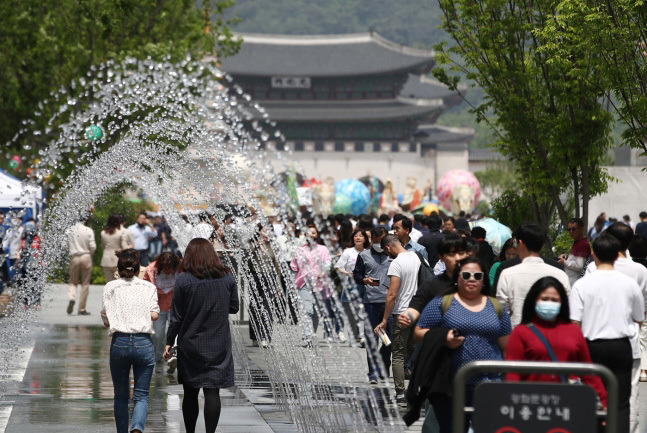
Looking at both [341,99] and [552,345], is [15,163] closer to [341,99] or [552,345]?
[552,345]

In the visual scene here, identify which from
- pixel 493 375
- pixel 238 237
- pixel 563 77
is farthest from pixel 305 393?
pixel 563 77

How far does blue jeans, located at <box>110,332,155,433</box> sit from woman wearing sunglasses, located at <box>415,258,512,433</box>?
225cm

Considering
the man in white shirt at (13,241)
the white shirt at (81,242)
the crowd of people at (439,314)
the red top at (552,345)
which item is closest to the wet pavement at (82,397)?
the crowd of people at (439,314)

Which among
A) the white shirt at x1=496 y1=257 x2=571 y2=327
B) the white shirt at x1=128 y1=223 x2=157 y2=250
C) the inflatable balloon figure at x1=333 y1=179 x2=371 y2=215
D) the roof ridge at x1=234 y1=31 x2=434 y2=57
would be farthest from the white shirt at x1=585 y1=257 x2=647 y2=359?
the roof ridge at x1=234 y1=31 x2=434 y2=57

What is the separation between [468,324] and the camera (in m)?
5.94

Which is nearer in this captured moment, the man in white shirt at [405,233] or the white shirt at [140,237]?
the man in white shirt at [405,233]

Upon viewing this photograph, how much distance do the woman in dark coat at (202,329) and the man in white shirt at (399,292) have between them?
235cm

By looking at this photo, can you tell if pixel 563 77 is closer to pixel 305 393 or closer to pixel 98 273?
pixel 305 393

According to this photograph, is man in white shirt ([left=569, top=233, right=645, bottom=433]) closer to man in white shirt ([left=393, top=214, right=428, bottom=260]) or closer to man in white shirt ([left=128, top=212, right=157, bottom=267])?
man in white shirt ([left=393, top=214, right=428, bottom=260])

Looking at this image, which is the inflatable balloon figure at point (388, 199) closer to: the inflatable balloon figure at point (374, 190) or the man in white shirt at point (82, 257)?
the inflatable balloon figure at point (374, 190)

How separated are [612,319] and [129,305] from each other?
313cm

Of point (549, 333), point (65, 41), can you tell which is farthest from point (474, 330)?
point (65, 41)

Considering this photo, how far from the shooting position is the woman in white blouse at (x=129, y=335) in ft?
24.6

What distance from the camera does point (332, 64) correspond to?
73375 mm
